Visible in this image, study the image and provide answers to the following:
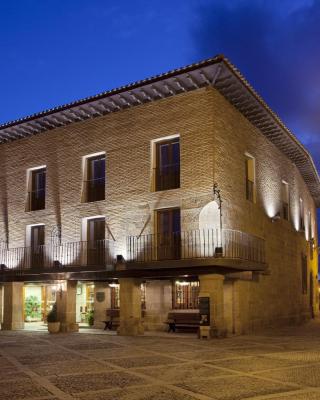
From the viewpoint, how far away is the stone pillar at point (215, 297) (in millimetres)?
17031

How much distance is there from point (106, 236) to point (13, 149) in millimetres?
7139

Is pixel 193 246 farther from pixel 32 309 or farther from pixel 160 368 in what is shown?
pixel 32 309

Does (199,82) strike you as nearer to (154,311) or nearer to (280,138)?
(280,138)

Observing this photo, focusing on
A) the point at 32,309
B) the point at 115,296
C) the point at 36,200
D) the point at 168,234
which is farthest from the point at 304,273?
the point at 36,200

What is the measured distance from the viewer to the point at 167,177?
64.0 ft

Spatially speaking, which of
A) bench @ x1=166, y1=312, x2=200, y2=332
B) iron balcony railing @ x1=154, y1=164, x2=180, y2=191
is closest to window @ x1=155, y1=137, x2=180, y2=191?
iron balcony railing @ x1=154, y1=164, x2=180, y2=191

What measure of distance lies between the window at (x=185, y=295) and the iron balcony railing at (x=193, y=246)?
2.27 metres

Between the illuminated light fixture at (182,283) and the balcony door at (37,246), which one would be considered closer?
the illuminated light fixture at (182,283)

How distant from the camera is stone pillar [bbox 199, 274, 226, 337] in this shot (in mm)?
17031

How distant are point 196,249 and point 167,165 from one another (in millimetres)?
3613

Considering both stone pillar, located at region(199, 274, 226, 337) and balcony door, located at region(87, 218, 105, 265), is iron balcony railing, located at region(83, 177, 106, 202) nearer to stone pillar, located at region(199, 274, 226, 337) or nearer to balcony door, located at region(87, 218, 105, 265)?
balcony door, located at region(87, 218, 105, 265)

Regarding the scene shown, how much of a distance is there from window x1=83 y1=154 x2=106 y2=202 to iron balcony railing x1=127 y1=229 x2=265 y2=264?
9.23ft

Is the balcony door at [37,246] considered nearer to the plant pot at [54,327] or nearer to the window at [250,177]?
the plant pot at [54,327]

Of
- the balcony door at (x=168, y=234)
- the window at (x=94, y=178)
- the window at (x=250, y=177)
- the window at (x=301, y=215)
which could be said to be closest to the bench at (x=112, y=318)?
the balcony door at (x=168, y=234)
